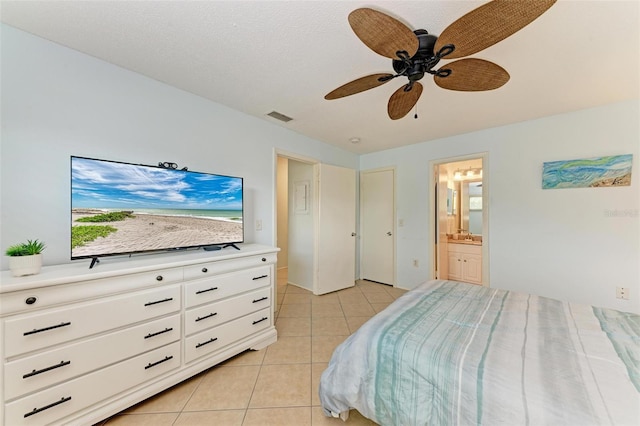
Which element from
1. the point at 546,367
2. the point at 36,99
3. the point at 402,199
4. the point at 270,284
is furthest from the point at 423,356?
the point at 402,199

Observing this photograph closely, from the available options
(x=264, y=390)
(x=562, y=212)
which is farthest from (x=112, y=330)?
(x=562, y=212)

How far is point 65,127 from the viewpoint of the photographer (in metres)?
1.58

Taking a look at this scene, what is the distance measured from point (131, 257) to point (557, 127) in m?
4.36

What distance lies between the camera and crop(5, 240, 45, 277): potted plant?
1191mm

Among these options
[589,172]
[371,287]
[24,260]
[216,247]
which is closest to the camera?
[24,260]

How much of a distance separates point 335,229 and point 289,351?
6.40ft

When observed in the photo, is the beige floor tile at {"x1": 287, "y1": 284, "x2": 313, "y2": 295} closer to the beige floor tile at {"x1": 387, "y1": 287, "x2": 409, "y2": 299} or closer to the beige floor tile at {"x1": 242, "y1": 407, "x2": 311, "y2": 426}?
the beige floor tile at {"x1": 387, "y1": 287, "x2": 409, "y2": 299}

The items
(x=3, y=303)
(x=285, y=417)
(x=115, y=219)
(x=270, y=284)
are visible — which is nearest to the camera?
(x=3, y=303)

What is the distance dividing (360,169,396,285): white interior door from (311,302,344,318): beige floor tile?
48.3 inches

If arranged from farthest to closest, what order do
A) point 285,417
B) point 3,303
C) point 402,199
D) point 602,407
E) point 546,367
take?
point 402,199, point 285,417, point 3,303, point 546,367, point 602,407

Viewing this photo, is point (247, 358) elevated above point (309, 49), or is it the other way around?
point (309, 49)

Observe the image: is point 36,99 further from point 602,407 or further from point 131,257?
point 602,407

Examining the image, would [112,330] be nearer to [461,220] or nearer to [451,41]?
[451,41]

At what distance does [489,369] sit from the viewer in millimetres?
958
